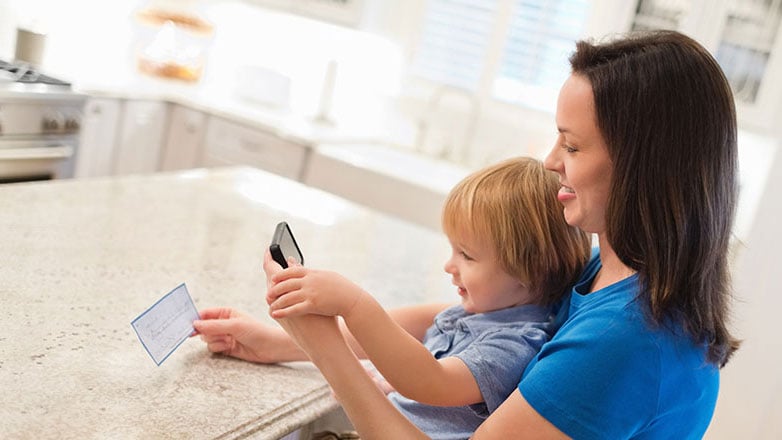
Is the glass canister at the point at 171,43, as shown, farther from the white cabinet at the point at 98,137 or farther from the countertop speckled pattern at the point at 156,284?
the countertop speckled pattern at the point at 156,284

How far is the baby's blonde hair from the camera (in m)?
1.21

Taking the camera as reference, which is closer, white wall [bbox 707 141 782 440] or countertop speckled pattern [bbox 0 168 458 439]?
countertop speckled pattern [bbox 0 168 458 439]

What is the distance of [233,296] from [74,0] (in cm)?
352

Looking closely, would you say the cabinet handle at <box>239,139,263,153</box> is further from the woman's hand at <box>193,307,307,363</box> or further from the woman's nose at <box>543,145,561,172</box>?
the woman's nose at <box>543,145,561,172</box>

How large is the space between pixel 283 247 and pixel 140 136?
3206 mm

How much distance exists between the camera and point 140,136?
13.5 feet

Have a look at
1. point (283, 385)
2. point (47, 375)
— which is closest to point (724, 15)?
point (283, 385)

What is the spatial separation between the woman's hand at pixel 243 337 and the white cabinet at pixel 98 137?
8.61 ft

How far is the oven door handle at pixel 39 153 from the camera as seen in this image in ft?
10.5

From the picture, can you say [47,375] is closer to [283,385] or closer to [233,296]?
[283,385]

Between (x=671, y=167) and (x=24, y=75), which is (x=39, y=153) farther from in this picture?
(x=671, y=167)

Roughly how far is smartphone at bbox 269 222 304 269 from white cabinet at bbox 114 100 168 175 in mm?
3003

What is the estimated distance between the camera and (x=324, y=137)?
3965 millimetres

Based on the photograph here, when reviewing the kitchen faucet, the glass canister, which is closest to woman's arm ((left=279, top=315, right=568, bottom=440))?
the kitchen faucet
